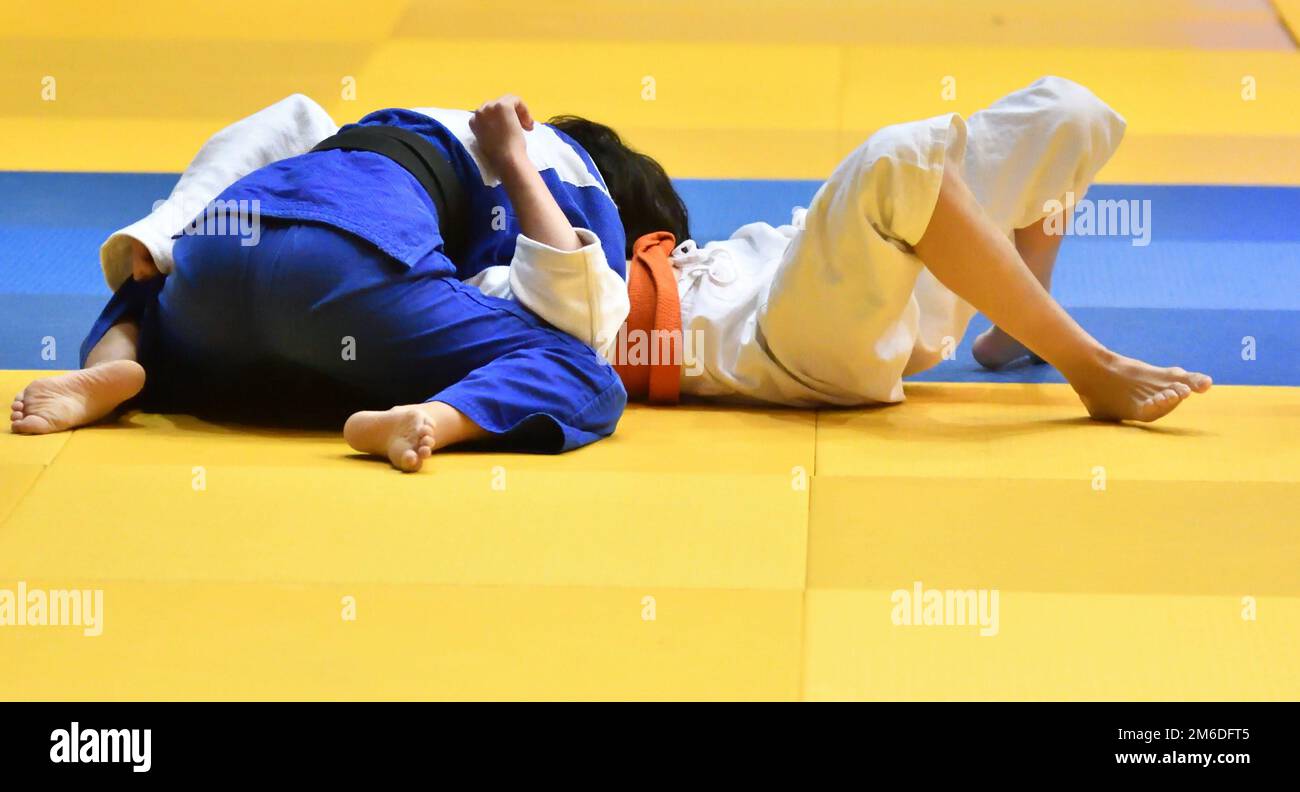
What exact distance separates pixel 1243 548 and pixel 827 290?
41.9 inches

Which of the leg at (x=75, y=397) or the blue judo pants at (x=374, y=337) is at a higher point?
the blue judo pants at (x=374, y=337)

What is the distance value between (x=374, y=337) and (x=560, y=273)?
1.32 ft

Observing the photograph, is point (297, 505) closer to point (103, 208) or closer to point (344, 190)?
point (344, 190)

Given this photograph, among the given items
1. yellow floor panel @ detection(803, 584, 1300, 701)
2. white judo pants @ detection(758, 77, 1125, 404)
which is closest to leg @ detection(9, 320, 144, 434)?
white judo pants @ detection(758, 77, 1125, 404)

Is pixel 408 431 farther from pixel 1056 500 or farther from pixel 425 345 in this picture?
pixel 1056 500

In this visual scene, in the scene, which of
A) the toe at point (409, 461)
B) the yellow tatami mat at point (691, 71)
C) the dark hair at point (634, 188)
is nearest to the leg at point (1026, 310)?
the dark hair at point (634, 188)

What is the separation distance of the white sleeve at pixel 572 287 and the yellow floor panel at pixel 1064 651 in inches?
38.3

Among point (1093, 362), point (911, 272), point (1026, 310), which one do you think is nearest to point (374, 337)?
point (911, 272)

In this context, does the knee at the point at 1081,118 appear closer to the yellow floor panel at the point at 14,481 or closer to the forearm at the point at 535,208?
the forearm at the point at 535,208

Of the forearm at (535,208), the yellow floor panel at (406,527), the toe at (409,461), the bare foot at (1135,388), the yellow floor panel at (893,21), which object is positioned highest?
the yellow floor panel at (893,21)

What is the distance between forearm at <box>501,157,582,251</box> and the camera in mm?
3459

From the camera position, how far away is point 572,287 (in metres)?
3.41

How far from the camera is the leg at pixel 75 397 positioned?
342 centimetres

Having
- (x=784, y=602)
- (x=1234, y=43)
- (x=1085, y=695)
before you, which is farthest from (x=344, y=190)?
(x=1234, y=43)
